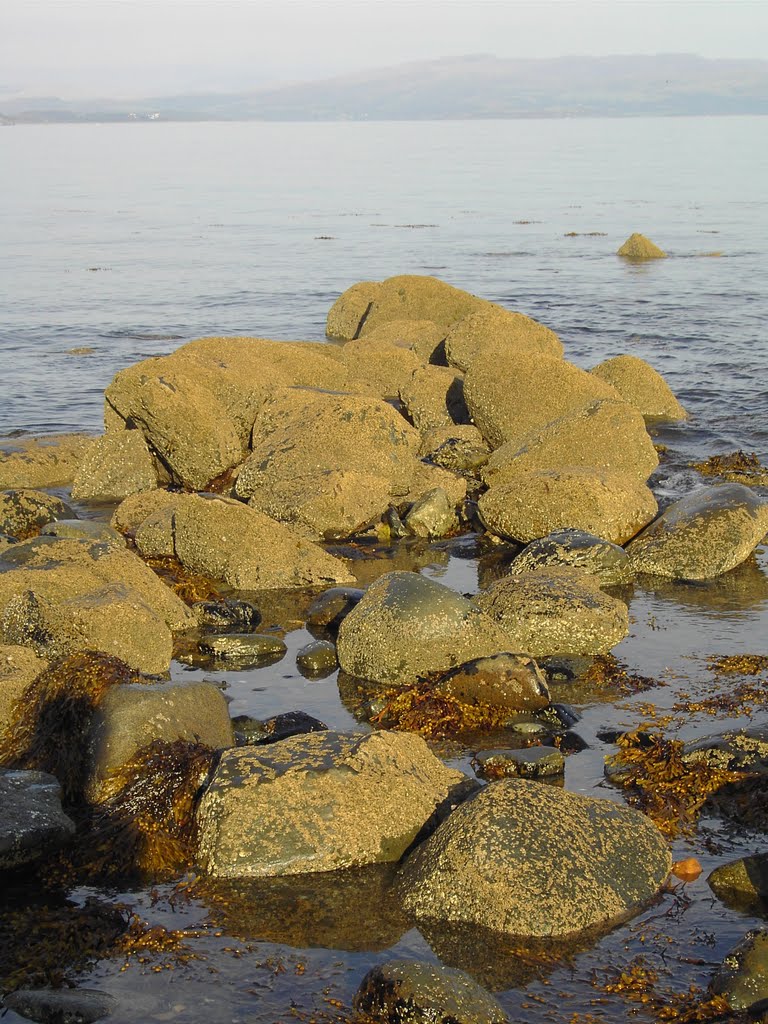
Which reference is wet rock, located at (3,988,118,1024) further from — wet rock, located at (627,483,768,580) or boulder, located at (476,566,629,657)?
wet rock, located at (627,483,768,580)

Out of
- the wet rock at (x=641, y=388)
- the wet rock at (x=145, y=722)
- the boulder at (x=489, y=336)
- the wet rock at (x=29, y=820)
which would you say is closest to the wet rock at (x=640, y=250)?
the boulder at (x=489, y=336)

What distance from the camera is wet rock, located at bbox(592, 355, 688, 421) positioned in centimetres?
1903

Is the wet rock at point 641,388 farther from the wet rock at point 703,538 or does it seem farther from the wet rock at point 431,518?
the wet rock at point 703,538

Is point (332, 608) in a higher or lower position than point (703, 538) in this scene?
lower

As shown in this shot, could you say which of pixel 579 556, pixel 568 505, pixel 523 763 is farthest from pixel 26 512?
pixel 523 763

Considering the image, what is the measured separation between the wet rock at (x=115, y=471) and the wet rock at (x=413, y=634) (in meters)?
6.23

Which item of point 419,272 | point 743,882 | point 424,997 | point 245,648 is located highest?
point 424,997

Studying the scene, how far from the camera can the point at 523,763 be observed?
7.89 meters

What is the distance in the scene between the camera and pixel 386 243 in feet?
153

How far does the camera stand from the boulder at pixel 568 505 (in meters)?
12.5

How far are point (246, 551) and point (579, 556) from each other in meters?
3.22

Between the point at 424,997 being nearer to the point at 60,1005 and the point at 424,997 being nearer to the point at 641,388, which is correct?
the point at 60,1005

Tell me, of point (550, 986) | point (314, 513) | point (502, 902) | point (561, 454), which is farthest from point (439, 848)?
point (561, 454)

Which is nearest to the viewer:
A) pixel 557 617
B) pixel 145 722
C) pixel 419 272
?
pixel 145 722
